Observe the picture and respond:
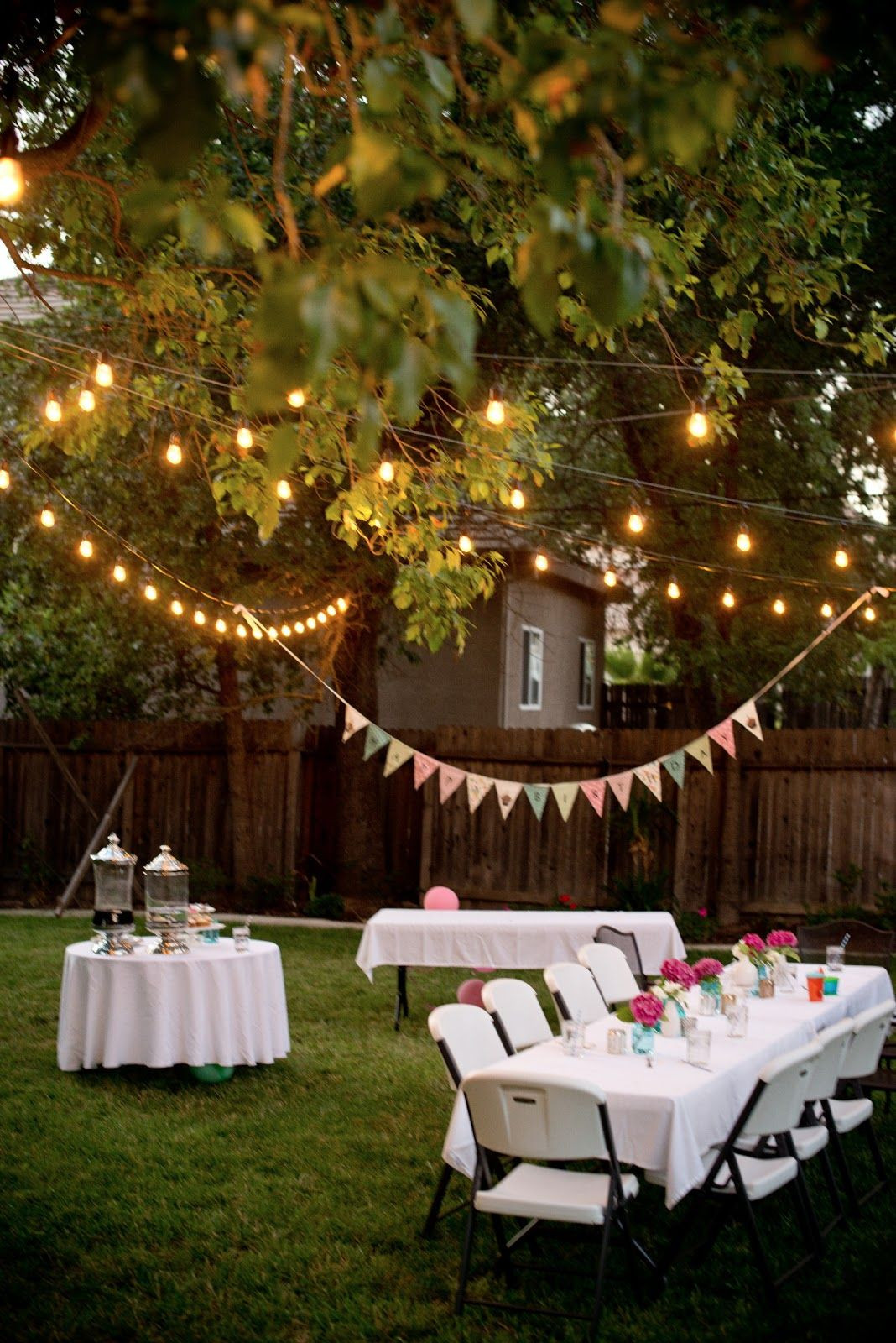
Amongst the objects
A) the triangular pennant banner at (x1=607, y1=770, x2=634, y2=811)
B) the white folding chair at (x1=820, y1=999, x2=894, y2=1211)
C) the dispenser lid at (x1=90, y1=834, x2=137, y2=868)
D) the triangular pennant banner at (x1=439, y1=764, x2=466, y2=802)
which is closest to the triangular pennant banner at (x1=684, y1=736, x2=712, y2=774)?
the triangular pennant banner at (x1=607, y1=770, x2=634, y2=811)

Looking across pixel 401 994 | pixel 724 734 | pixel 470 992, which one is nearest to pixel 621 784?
pixel 724 734

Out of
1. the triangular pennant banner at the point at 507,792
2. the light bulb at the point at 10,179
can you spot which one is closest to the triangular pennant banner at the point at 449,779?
the triangular pennant banner at the point at 507,792

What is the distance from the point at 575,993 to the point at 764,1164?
6.27ft

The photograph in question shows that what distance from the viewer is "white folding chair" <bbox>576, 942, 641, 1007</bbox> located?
26.4 ft

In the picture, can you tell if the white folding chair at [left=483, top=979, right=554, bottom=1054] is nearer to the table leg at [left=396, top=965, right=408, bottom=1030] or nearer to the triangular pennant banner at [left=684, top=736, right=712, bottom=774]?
the table leg at [left=396, top=965, right=408, bottom=1030]

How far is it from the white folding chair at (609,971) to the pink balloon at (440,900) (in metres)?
2.84

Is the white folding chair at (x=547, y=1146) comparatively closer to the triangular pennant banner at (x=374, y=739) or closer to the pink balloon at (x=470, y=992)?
the pink balloon at (x=470, y=992)

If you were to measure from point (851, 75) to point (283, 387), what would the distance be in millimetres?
11324

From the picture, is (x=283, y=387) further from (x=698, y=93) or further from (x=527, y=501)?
(x=527, y=501)

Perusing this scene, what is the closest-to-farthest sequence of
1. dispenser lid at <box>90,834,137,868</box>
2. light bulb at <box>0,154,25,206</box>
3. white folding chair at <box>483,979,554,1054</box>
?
light bulb at <box>0,154,25,206</box>
white folding chair at <box>483,979,554,1054</box>
dispenser lid at <box>90,834,137,868</box>

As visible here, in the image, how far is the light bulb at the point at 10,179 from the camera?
14.0 ft

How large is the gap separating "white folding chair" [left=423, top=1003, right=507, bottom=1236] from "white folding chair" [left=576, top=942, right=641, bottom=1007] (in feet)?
7.28

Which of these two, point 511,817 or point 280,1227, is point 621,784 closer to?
point 511,817

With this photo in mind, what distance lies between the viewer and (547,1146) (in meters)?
4.71
